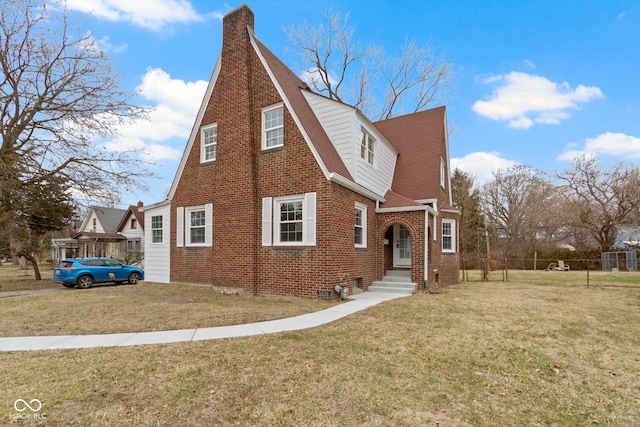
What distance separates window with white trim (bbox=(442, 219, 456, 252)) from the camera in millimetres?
16188

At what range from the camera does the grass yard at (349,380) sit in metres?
3.41

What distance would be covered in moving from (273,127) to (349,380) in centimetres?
916

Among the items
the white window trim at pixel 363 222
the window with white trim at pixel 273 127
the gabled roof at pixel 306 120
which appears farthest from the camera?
the white window trim at pixel 363 222

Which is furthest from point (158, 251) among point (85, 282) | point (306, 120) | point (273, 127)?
point (306, 120)

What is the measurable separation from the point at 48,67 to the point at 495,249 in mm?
39320

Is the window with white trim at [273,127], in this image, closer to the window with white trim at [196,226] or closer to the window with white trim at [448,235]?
the window with white trim at [196,226]

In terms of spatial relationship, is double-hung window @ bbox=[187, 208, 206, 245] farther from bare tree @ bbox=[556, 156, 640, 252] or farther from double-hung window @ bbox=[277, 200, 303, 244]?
bare tree @ bbox=[556, 156, 640, 252]

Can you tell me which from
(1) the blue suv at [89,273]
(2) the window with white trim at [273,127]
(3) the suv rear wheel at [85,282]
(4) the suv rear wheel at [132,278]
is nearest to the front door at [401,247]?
(2) the window with white trim at [273,127]

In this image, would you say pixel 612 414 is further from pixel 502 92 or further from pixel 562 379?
pixel 502 92

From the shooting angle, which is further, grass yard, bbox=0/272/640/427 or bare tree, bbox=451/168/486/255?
bare tree, bbox=451/168/486/255

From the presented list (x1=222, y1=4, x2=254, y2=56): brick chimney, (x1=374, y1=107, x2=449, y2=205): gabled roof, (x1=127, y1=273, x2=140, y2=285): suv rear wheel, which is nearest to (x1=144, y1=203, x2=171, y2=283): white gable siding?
(x1=127, y1=273, x2=140, y2=285): suv rear wheel

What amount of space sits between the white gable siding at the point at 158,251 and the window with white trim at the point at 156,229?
0.35ft

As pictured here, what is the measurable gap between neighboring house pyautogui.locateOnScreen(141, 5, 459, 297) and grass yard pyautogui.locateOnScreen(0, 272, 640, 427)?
4135 millimetres

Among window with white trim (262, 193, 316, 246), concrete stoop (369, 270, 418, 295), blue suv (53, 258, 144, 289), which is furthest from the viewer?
blue suv (53, 258, 144, 289)
